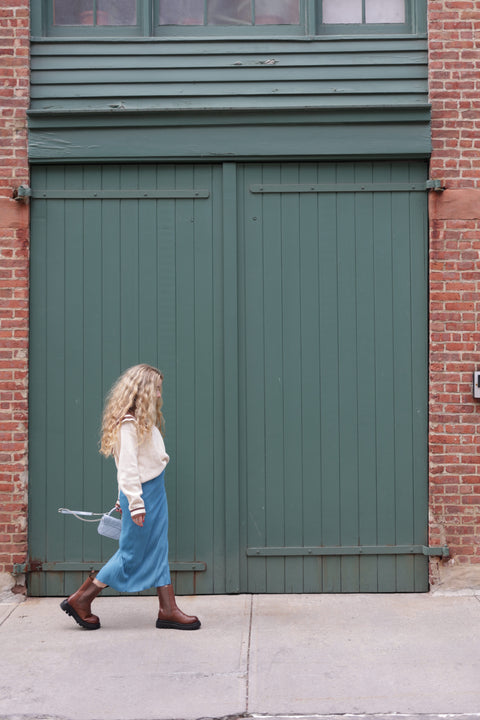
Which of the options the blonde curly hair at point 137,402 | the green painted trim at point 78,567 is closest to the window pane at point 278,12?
the blonde curly hair at point 137,402

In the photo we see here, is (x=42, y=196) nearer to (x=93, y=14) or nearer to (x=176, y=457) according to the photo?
(x=93, y=14)

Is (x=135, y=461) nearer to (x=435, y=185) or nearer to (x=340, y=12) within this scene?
(x=435, y=185)

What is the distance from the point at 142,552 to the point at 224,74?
3695 mm

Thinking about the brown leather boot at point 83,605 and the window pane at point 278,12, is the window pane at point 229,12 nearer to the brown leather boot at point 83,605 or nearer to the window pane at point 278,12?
the window pane at point 278,12

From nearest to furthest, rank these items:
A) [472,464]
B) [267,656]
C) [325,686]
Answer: [325,686], [267,656], [472,464]

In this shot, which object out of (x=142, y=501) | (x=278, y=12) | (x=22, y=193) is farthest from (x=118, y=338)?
(x=278, y=12)

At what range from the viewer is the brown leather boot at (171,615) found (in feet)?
16.8

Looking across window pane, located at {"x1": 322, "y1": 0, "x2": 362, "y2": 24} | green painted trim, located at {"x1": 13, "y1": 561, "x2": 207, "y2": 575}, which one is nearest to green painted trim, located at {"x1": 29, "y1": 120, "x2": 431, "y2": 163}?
window pane, located at {"x1": 322, "y1": 0, "x2": 362, "y2": 24}

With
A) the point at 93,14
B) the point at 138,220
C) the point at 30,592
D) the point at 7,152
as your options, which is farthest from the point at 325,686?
the point at 93,14

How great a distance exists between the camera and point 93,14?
619 cm

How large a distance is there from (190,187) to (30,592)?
3.40 meters

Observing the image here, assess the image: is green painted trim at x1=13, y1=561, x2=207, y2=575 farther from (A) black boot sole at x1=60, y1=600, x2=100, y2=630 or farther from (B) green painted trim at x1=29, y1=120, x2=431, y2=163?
(B) green painted trim at x1=29, y1=120, x2=431, y2=163

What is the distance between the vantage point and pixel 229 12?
621 cm

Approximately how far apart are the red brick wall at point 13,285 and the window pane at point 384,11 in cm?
274
